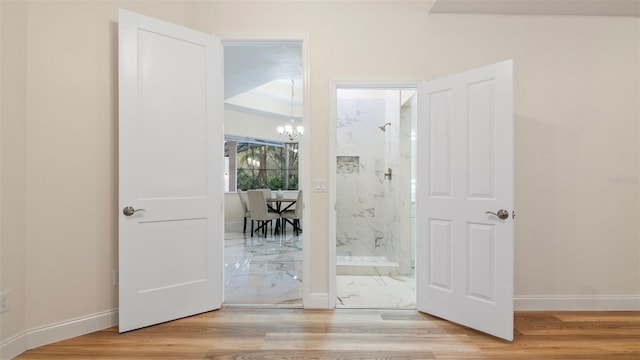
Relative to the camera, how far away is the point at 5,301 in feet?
A: 6.65

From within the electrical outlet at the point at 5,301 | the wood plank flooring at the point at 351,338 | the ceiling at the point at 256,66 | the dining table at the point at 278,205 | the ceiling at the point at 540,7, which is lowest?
the wood plank flooring at the point at 351,338

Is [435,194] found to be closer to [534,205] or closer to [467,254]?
[467,254]

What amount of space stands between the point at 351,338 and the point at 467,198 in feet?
4.55

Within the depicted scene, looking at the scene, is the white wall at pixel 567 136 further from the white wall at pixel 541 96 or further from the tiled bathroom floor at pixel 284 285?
the tiled bathroom floor at pixel 284 285

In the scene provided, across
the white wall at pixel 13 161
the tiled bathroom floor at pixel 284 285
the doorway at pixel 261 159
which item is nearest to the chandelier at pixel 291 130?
the doorway at pixel 261 159

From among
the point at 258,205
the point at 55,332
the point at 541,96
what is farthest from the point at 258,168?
the point at 541,96

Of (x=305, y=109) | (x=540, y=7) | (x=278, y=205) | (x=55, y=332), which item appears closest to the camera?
(x=55, y=332)

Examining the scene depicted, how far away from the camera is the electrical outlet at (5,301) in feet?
6.58

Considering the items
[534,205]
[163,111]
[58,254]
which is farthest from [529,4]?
[58,254]

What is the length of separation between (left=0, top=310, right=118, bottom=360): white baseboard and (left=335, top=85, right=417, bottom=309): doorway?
2402 mm

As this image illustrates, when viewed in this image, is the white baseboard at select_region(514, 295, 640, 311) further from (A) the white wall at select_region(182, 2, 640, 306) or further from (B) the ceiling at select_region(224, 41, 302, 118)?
→ (B) the ceiling at select_region(224, 41, 302, 118)

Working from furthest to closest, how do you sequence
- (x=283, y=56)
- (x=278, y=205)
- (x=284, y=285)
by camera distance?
(x=278, y=205), (x=283, y=56), (x=284, y=285)

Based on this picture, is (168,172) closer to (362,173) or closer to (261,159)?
(362,173)

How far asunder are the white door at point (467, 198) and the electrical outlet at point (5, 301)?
299 cm
